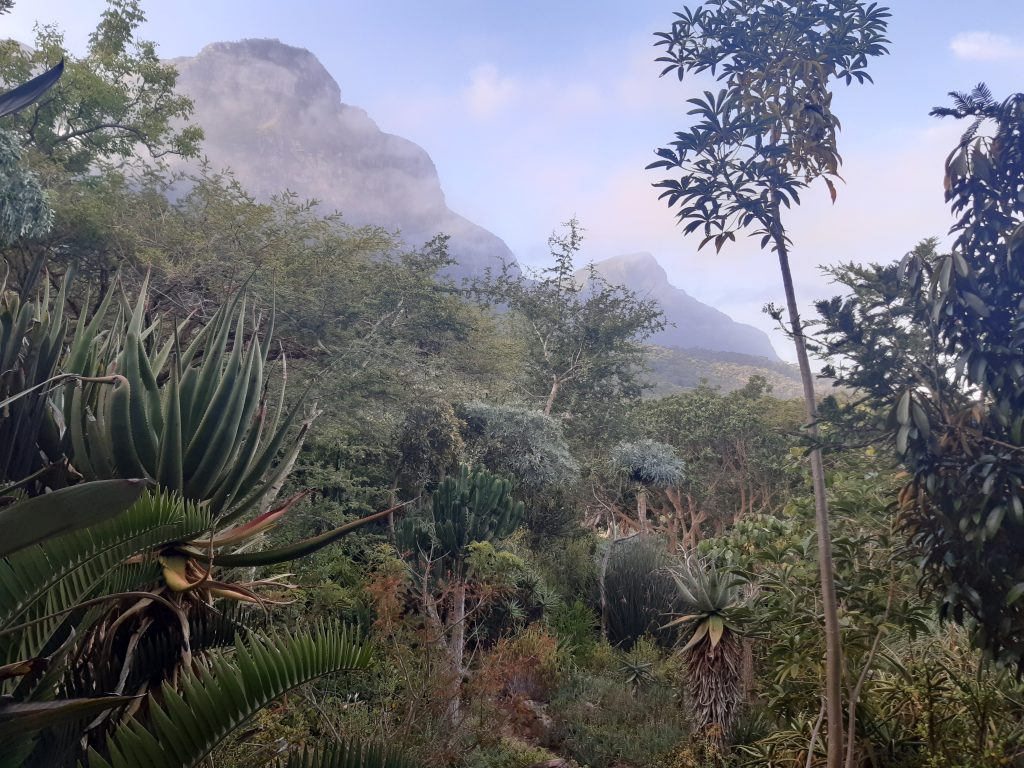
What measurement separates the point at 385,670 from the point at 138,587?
149 inches

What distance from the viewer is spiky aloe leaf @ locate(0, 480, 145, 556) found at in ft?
3.06

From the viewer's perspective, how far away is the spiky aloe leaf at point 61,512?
932 mm

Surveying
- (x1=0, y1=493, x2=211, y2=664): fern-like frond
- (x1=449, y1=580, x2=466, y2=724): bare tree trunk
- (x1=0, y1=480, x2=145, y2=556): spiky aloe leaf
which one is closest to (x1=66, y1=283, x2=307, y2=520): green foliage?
(x1=0, y1=493, x2=211, y2=664): fern-like frond

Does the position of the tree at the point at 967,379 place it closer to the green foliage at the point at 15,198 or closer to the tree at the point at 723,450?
the green foliage at the point at 15,198

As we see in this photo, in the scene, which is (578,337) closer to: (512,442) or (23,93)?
(512,442)

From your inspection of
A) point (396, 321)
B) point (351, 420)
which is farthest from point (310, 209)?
point (351, 420)

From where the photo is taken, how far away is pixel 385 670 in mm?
5281

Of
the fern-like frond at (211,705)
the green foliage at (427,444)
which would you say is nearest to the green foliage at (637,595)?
the green foliage at (427,444)

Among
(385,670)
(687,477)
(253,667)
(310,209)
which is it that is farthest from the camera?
(687,477)

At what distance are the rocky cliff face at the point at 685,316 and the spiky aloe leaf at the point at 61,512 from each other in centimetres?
10236

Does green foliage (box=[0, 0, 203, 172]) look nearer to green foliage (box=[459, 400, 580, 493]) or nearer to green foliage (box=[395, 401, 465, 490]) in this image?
green foliage (box=[395, 401, 465, 490])

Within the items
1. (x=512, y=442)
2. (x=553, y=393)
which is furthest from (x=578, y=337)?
(x=512, y=442)

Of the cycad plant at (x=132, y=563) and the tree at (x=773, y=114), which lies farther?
the tree at (x=773, y=114)

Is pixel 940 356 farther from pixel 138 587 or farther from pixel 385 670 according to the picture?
pixel 385 670
